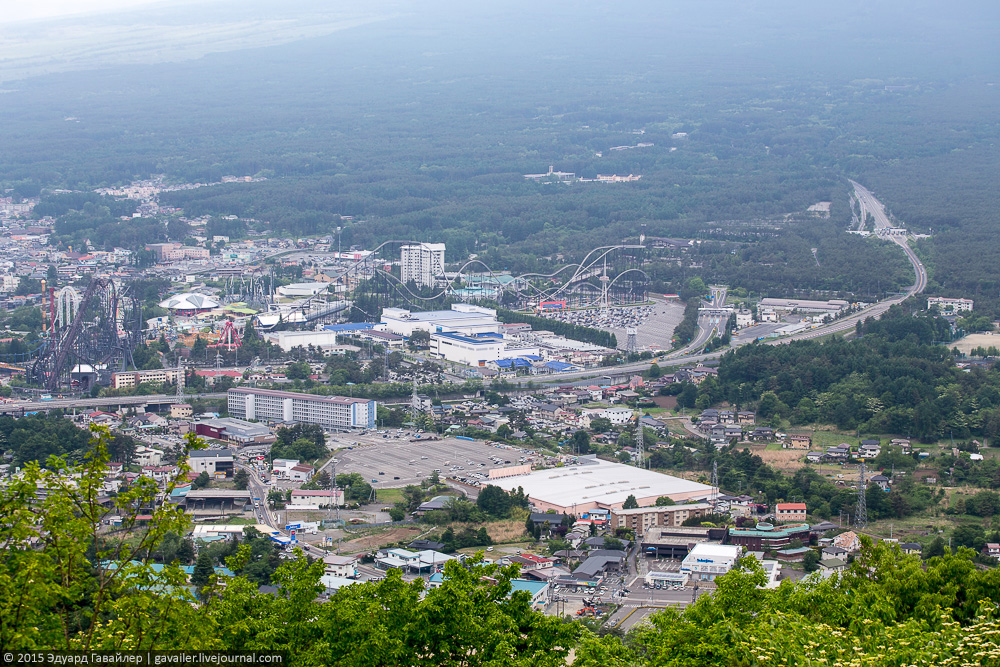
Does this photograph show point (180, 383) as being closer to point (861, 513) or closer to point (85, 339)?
point (85, 339)

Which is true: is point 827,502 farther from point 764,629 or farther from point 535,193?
point 535,193

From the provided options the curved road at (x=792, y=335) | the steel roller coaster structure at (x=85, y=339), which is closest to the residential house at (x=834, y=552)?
the curved road at (x=792, y=335)

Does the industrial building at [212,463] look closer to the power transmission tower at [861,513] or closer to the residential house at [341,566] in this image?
the residential house at [341,566]

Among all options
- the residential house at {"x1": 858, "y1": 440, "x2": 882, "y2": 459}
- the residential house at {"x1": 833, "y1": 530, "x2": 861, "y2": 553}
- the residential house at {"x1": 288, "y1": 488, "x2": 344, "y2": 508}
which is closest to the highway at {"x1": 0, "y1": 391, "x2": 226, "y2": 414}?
the residential house at {"x1": 288, "y1": 488, "x2": 344, "y2": 508}

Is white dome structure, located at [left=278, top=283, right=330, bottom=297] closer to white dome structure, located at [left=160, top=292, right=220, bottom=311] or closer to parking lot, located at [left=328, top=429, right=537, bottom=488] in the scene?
white dome structure, located at [left=160, top=292, right=220, bottom=311]

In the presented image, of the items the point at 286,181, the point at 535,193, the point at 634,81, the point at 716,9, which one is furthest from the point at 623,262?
the point at 716,9

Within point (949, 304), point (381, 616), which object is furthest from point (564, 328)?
point (381, 616)
